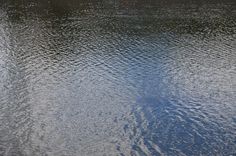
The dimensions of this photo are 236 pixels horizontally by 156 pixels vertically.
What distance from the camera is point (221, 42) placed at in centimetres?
6184

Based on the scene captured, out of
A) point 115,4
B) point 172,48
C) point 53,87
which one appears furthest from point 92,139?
point 115,4

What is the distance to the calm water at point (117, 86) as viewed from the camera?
30.0 meters

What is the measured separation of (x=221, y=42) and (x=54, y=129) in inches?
1551

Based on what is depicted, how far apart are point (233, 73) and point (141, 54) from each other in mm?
14818

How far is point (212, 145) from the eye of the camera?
2966cm

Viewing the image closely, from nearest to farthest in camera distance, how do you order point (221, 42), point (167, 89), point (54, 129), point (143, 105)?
point (54, 129) → point (143, 105) → point (167, 89) → point (221, 42)

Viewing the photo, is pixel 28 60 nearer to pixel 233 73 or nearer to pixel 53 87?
pixel 53 87

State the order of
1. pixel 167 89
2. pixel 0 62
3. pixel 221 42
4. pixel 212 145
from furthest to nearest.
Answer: pixel 221 42, pixel 0 62, pixel 167 89, pixel 212 145

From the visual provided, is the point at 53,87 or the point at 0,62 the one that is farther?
the point at 0,62

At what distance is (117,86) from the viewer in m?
42.6

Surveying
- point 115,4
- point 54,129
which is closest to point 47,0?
point 115,4

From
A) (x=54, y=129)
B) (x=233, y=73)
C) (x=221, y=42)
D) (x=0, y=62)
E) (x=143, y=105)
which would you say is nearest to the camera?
(x=54, y=129)

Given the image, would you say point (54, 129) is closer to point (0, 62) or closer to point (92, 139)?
point (92, 139)

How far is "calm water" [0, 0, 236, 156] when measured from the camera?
98.3 ft
